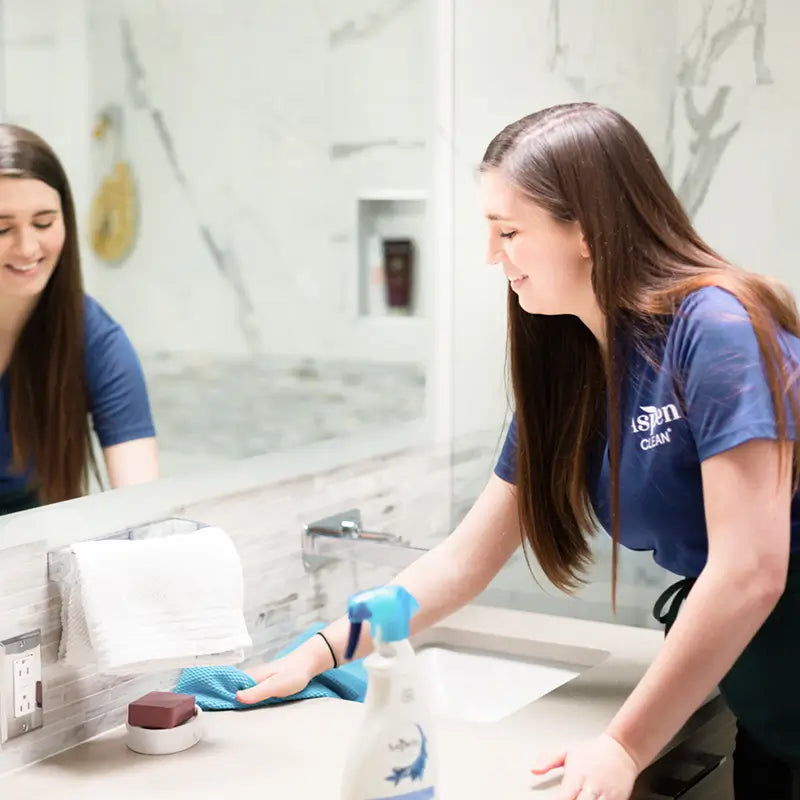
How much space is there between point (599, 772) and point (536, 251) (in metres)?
0.61

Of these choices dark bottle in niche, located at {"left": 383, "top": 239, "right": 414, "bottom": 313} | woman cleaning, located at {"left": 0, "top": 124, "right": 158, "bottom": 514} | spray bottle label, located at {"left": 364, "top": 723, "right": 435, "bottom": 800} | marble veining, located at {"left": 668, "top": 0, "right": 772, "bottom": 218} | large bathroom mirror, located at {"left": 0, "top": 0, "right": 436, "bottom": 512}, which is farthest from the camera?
dark bottle in niche, located at {"left": 383, "top": 239, "right": 414, "bottom": 313}

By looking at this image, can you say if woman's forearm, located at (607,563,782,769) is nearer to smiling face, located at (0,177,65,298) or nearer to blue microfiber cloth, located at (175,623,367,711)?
blue microfiber cloth, located at (175,623,367,711)

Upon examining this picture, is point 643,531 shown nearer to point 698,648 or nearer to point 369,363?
point 698,648

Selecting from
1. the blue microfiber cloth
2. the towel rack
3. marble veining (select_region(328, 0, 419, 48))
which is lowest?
the blue microfiber cloth

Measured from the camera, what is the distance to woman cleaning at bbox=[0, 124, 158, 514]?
1.39m

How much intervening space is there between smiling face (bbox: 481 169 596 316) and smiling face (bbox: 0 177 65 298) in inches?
20.7

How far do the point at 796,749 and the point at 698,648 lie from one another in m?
0.29

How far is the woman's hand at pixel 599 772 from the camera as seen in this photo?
4.21 ft

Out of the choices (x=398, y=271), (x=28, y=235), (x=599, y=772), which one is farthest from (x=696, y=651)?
(x=398, y=271)

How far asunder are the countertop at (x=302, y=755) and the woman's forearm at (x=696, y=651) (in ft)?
0.40

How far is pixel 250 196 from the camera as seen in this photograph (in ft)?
6.07

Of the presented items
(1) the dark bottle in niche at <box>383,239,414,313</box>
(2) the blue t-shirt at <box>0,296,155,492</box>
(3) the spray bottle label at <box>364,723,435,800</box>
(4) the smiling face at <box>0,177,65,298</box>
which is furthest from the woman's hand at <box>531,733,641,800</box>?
(1) the dark bottle in niche at <box>383,239,414,313</box>

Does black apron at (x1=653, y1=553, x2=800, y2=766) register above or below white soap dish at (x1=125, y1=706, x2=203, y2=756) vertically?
above

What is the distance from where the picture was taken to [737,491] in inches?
51.6
